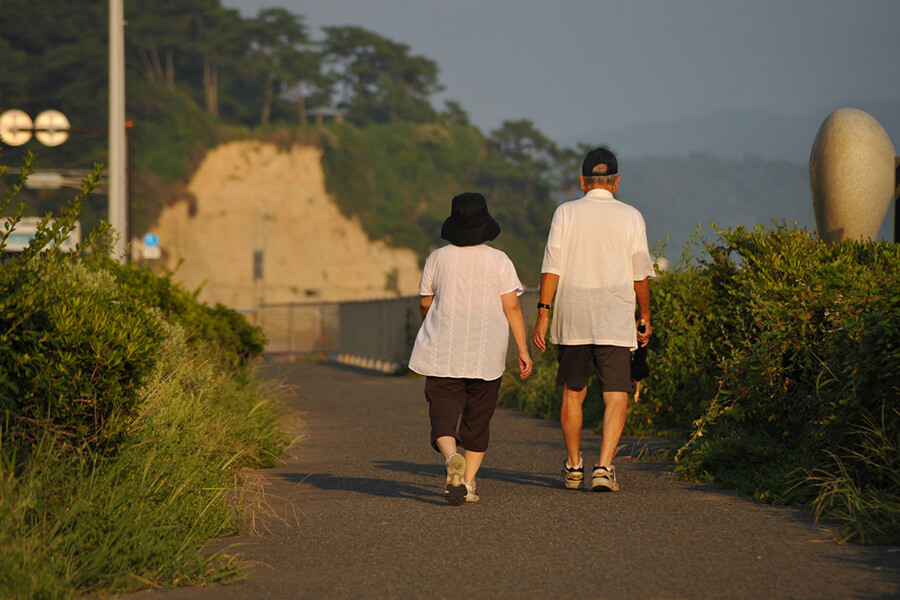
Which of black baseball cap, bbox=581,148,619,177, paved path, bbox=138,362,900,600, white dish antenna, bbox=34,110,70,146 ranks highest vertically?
white dish antenna, bbox=34,110,70,146

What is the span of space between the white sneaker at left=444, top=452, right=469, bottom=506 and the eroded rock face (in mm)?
63787

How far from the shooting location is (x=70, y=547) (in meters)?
5.19

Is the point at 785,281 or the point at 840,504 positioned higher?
the point at 785,281

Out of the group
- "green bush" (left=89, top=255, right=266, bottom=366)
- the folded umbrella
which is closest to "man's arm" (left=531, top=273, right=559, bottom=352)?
the folded umbrella

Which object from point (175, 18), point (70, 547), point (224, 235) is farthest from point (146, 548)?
point (175, 18)

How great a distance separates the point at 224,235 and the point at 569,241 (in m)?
67.6

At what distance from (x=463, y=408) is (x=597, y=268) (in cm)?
127

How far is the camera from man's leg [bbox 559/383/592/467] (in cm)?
791

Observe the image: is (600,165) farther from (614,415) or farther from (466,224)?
(614,415)

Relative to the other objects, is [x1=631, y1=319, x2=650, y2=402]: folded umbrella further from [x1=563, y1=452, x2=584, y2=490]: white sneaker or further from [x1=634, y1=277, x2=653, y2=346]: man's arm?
[x1=563, y1=452, x2=584, y2=490]: white sneaker

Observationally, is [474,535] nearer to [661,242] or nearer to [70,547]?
[70,547]

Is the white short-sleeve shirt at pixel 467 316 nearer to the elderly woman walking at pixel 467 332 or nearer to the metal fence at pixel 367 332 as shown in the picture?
the elderly woman walking at pixel 467 332

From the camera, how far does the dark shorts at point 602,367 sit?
26.0 feet

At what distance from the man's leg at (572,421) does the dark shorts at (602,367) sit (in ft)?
0.18
